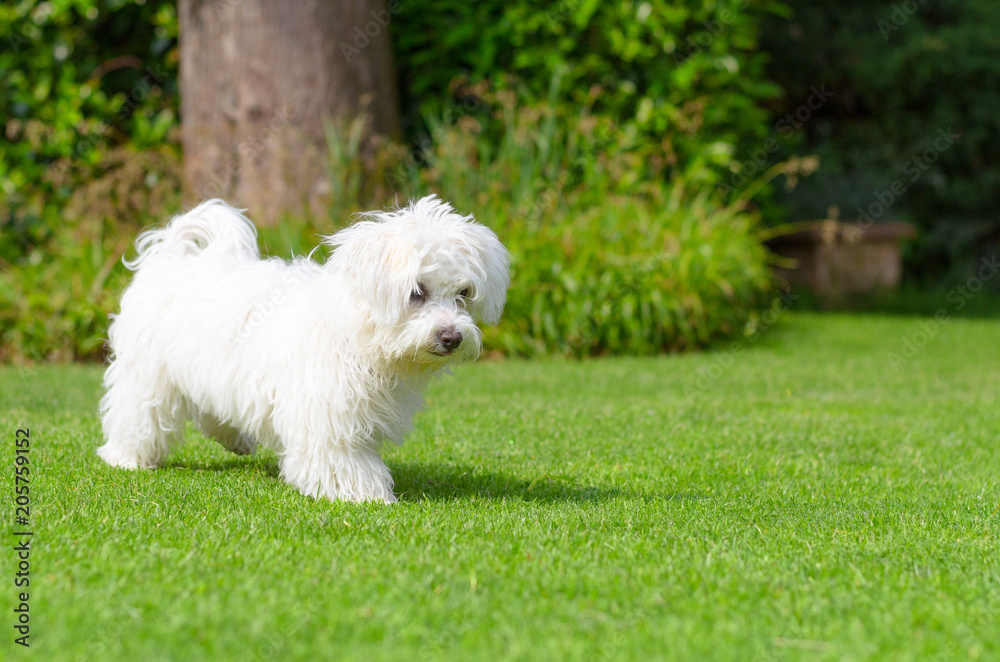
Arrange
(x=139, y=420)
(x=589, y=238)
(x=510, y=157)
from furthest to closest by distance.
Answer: (x=510, y=157) → (x=589, y=238) → (x=139, y=420)

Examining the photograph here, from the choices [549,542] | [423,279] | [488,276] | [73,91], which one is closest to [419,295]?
[423,279]

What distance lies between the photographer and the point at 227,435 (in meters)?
4.82

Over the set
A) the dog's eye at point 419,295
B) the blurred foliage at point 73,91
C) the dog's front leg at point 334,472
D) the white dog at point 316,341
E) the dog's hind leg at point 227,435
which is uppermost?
the blurred foliage at point 73,91

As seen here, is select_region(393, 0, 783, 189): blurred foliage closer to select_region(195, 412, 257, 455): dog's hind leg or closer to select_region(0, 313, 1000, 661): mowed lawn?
select_region(0, 313, 1000, 661): mowed lawn

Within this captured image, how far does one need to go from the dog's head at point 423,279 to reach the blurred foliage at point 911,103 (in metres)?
10.4

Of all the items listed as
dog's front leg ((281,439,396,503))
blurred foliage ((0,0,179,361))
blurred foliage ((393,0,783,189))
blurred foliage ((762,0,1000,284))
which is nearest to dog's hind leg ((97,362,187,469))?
dog's front leg ((281,439,396,503))

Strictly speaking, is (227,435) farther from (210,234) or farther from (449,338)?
(449,338)

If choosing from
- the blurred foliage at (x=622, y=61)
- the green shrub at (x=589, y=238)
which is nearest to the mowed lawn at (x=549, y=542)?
the green shrub at (x=589, y=238)

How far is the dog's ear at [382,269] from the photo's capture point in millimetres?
3646

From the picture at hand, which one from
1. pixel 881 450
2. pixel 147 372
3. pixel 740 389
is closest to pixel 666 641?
pixel 147 372

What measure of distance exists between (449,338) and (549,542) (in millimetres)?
774

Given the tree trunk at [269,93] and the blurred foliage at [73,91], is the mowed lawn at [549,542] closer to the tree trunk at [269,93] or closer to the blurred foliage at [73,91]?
the tree trunk at [269,93]

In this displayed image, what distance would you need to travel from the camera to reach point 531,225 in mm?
8805

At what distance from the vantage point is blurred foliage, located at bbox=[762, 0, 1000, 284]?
13.9 meters
